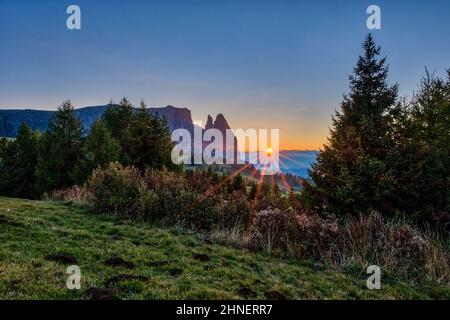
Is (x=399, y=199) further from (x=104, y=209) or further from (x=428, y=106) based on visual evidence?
(x=104, y=209)

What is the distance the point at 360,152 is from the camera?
13.2m

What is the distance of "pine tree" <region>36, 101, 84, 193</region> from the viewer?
32.4m

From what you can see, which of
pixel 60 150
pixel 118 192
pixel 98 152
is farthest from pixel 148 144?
pixel 118 192

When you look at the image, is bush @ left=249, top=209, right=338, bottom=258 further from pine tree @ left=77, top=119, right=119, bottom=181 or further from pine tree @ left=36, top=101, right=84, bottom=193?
pine tree @ left=36, top=101, right=84, bottom=193

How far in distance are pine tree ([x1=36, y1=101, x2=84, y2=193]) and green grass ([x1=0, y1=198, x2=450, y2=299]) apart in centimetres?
2514

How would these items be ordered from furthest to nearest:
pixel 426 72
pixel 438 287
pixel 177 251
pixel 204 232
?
pixel 426 72
pixel 204 232
pixel 177 251
pixel 438 287

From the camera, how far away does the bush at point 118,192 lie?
12833 millimetres

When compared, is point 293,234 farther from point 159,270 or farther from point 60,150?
point 60,150

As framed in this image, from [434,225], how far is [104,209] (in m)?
14.7


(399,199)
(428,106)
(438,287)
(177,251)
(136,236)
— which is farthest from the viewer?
(428,106)

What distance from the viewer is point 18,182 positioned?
3938cm

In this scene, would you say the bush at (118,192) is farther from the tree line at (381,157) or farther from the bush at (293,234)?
the tree line at (381,157)

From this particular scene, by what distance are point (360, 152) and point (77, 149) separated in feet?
98.9
